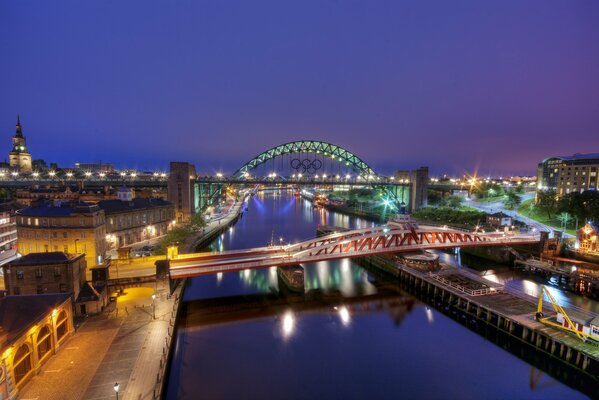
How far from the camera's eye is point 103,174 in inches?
2525

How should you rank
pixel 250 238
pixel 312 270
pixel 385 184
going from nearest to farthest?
1. pixel 312 270
2. pixel 250 238
3. pixel 385 184

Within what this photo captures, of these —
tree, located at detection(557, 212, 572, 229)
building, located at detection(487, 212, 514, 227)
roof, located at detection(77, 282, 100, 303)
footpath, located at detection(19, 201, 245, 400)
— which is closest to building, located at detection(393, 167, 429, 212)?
building, located at detection(487, 212, 514, 227)

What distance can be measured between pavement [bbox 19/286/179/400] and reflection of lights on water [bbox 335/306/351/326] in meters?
7.60

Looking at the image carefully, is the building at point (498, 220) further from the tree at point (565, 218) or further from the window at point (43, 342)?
the window at point (43, 342)

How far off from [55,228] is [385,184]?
40961 mm

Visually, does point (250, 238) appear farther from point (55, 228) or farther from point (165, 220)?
point (55, 228)

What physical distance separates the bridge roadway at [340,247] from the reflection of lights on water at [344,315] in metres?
2.93

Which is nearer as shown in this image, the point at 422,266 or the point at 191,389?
the point at 191,389

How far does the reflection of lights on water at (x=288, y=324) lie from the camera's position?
14.6 meters

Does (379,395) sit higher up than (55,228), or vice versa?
(55,228)

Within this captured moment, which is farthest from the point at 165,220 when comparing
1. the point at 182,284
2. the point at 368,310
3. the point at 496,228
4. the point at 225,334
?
the point at 496,228

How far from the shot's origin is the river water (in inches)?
438

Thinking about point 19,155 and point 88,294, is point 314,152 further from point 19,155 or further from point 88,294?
point 19,155

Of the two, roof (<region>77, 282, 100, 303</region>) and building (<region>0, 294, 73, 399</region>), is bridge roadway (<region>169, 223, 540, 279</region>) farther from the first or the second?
building (<region>0, 294, 73, 399</region>)
